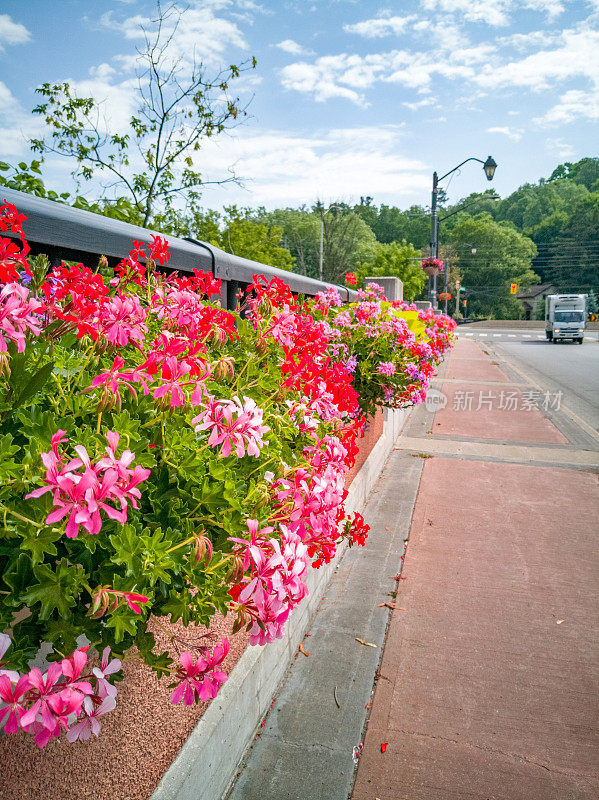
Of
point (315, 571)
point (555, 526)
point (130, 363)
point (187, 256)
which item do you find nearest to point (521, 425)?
point (555, 526)

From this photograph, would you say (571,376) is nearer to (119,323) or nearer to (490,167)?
(490,167)

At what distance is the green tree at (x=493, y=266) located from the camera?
4048 inches

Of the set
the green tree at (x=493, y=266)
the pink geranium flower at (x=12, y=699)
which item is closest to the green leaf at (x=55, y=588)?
the pink geranium flower at (x=12, y=699)

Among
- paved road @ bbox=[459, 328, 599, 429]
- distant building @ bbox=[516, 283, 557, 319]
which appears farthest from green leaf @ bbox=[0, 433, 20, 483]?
distant building @ bbox=[516, 283, 557, 319]

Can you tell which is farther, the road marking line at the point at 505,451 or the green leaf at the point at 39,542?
the road marking line at the point at 505,451

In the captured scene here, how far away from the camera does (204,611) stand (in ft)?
4.69

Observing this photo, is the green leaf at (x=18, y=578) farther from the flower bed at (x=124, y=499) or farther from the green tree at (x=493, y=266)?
the green tree at (x=493, y=266)

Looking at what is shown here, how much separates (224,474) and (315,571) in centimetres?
220

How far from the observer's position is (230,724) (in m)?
2.28

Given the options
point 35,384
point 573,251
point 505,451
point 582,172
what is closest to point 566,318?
point 505,451

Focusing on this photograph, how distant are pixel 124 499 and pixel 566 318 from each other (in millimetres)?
40974

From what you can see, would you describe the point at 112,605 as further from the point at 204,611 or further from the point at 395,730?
the point at 395,730

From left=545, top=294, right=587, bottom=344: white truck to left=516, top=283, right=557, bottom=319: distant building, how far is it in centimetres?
6824

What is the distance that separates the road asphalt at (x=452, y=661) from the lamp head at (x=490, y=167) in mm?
23174
